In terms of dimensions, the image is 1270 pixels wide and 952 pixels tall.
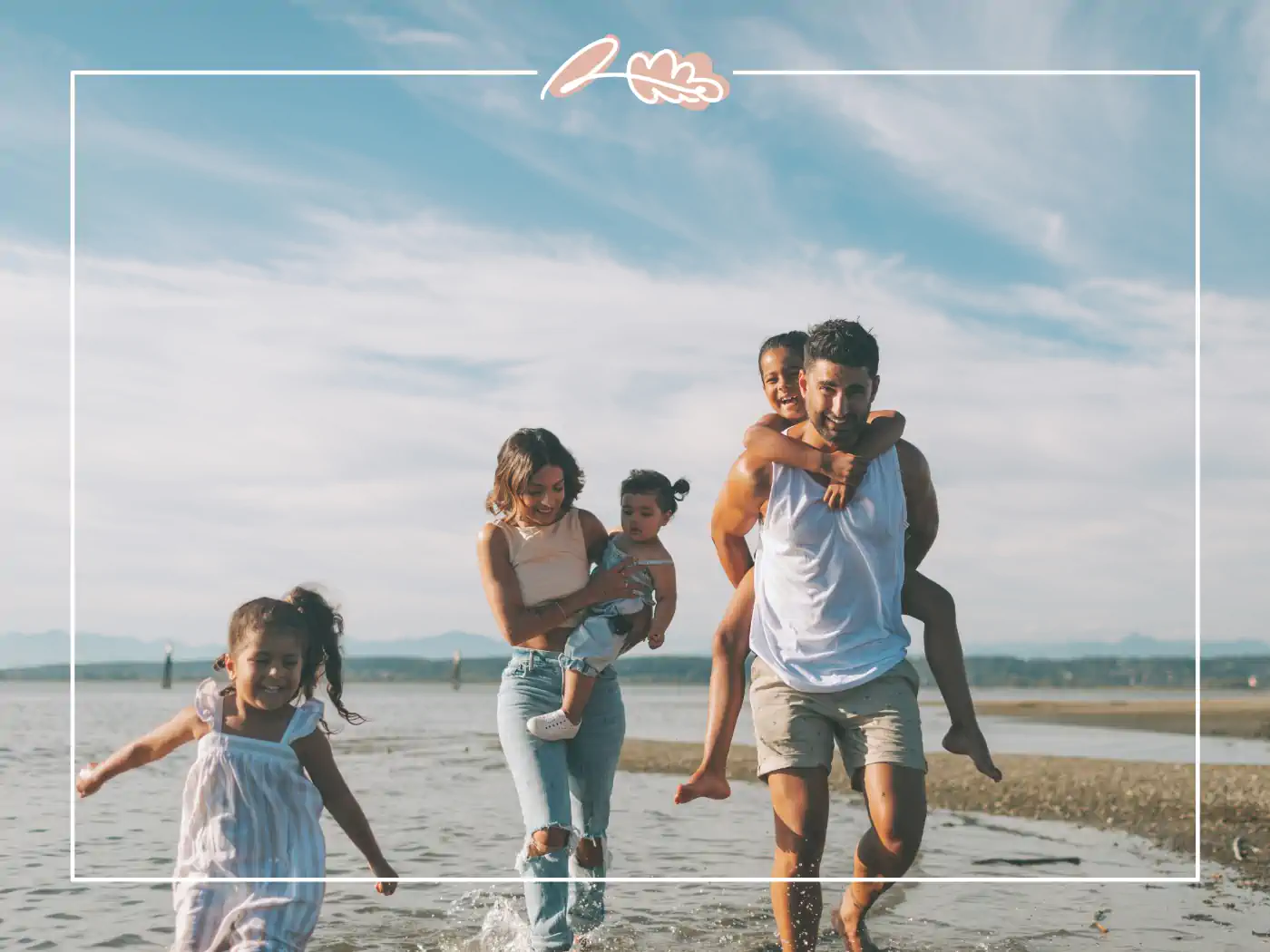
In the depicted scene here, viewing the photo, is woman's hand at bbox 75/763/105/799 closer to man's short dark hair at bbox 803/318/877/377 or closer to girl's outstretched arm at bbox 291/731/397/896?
girl's outstretched arm at bbox 291/731/397/896

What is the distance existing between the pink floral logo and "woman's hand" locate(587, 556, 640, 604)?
1884mm

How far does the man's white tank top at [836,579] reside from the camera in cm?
408

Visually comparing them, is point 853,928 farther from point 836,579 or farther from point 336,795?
point 336,795

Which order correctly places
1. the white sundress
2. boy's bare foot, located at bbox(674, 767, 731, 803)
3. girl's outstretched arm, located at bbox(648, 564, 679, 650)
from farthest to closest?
1. girl's outstretched arm, located at bbox(648, 564, 679, 650)
2. boy's bare foot, located at bbox(674, 767, 731, 803)
3. the white sundress

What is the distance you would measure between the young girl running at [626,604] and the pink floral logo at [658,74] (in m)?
1.55

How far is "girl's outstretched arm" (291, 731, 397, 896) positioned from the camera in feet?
13.0

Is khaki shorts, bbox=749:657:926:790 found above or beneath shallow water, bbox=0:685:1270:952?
above

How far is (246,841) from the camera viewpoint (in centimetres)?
395

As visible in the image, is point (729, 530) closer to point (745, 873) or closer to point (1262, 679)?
point (745, 873)

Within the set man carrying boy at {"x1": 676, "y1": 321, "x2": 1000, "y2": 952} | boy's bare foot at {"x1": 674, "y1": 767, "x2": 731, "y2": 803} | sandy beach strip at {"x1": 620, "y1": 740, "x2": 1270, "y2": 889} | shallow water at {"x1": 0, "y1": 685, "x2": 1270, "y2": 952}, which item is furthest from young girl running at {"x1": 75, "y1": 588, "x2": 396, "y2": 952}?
sandy beach strip at {"x1": 620, "y1": 740, "x2": 1270, "y2": 889}

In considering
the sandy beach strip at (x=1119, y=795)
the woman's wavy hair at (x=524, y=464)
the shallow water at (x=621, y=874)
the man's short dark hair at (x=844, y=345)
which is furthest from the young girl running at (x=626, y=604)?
the sandy beach strip at (x=1119, y=795)

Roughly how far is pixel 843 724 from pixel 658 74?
2632mm

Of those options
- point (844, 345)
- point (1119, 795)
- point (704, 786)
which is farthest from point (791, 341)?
point (1119, 795)

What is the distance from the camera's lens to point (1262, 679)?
2412 centimetres
